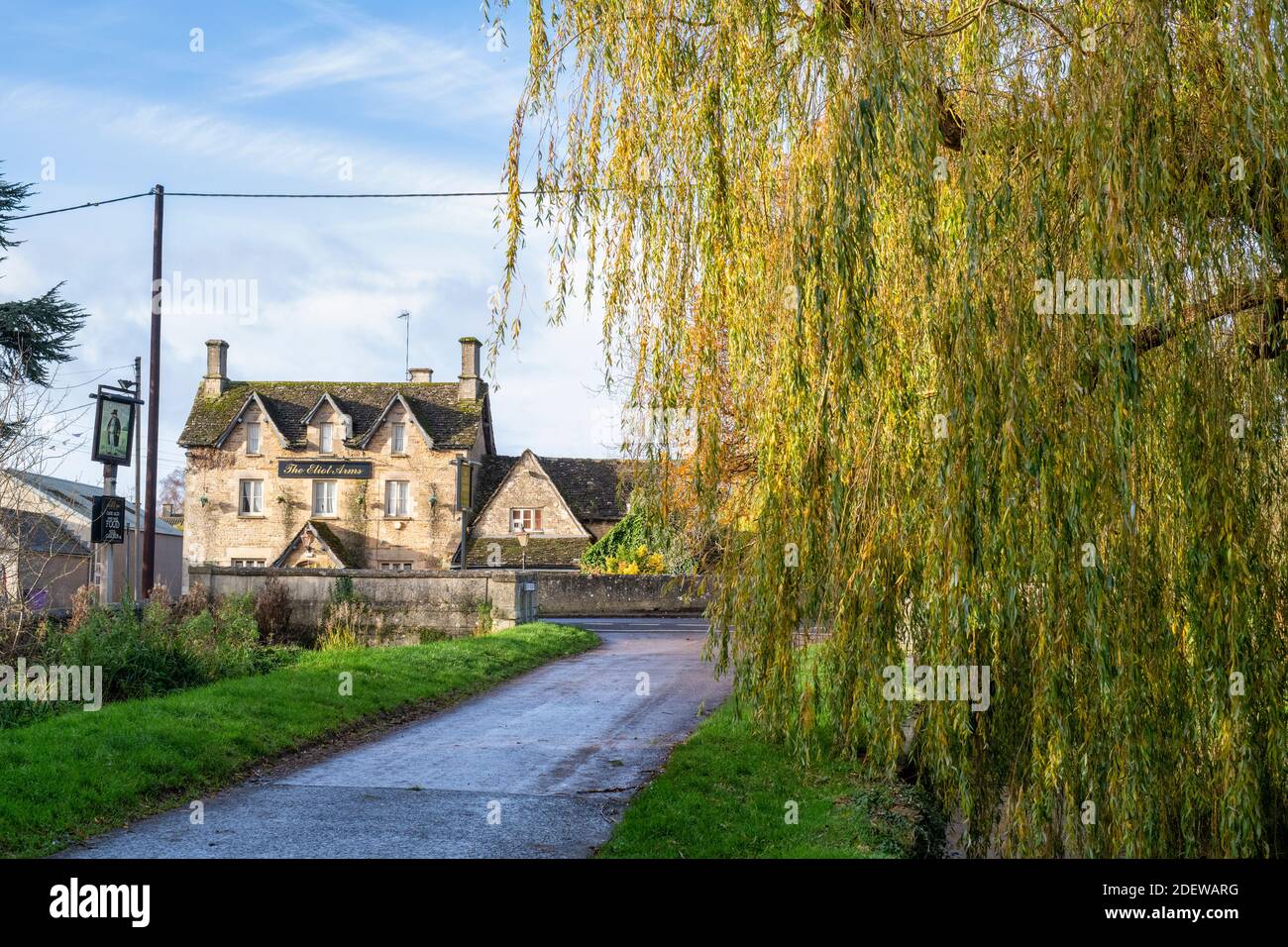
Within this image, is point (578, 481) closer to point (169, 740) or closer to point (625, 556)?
point (625, 556)

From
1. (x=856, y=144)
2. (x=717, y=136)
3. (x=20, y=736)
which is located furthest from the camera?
(x=20, y=736)

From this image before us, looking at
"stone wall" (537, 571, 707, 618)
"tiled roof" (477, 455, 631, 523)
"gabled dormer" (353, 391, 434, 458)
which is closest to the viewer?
"stone wall" (537, 571, 707, 618)

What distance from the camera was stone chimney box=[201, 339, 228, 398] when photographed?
5109 cm

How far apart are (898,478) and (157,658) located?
35.5 feet

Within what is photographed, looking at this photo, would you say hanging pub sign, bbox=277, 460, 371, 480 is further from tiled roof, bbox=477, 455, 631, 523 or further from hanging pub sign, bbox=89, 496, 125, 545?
hanging pub sign, bbox=89, 496, 125, 545

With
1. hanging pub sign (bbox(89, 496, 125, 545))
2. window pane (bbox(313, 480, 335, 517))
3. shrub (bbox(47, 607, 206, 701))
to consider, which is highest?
window pane (bbox(313, 480, 335, 517))

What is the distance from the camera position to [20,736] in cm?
993

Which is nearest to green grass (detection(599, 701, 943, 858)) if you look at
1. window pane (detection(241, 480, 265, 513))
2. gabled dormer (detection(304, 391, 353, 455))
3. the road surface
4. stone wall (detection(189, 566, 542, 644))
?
the road surface

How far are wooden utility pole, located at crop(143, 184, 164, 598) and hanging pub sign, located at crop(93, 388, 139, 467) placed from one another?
3.86 m

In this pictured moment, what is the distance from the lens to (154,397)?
2359cm

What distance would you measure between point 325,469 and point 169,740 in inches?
1553

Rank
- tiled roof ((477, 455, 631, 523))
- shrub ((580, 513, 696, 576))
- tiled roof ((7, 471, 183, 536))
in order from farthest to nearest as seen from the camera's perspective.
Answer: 1. tiled roof ((477, 455, 631, 523))
2. shrub ((580, 513, 696, 576))
3. tiled roof ((7, 471, 183, 536))
